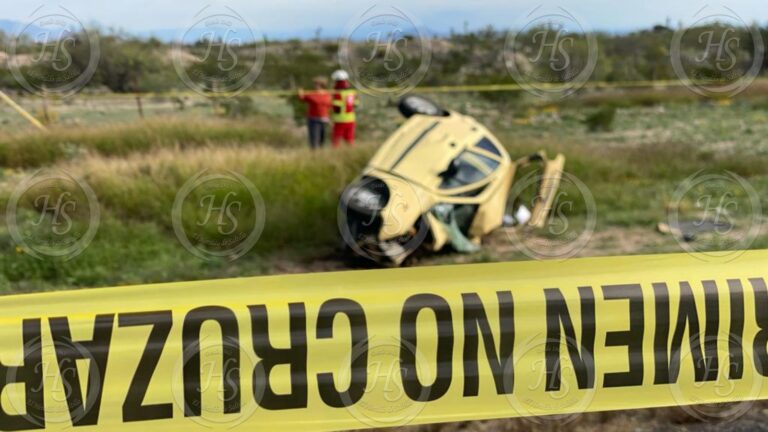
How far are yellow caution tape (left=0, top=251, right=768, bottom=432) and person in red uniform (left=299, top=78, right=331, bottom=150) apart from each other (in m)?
5.13

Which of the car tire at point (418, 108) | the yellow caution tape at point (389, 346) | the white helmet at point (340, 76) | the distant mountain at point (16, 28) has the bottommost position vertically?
the yellow caution tape at point (389, 346)

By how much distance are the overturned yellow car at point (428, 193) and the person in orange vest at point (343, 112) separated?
228 cm

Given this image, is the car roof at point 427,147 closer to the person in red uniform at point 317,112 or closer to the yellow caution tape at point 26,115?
the person in red uniform at point 317,112

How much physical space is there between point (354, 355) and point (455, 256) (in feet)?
8.50

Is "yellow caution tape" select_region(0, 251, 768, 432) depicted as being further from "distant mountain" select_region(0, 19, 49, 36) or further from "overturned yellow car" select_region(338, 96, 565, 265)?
"distant mountain" select_region(0, 19, 49, 36)

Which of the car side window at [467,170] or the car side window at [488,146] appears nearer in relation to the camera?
the car side window at [467,170]

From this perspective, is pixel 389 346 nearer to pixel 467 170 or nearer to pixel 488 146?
pixel 467 170

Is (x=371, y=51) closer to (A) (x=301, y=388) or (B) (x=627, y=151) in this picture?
(A) (x=301, y=388)

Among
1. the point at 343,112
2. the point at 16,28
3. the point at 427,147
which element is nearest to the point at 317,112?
the point at 343,112

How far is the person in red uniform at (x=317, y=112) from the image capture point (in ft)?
28.9

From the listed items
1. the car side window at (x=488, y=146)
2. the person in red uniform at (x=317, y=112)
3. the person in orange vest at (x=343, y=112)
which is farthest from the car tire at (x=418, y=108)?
the person in red uniform at (x=317, y=112)

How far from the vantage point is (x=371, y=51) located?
232 inches

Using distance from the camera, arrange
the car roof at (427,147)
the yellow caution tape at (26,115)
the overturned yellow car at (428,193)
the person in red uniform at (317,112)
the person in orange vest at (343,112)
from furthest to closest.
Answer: the person in red uniform at (317,112) < the person in orange vest at (343,112) < the yellow caution tape at (26,115) < the car roof at (427,147) < the overturned yellow car at (428,193)

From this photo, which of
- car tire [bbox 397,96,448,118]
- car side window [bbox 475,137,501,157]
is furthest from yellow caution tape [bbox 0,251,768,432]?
car tire [bbox 397,96,448,118]
